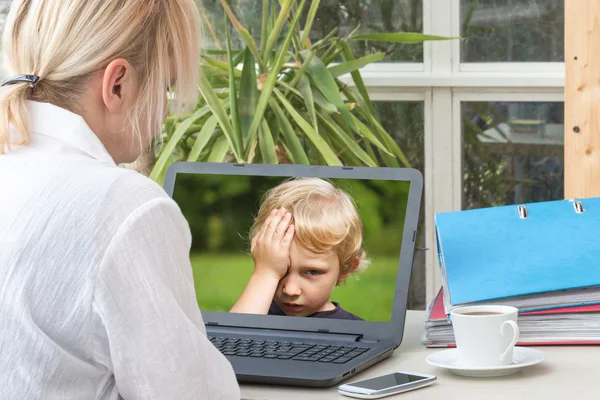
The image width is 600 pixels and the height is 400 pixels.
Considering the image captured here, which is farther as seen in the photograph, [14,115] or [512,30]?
[512,30]

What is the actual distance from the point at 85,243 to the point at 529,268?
0.68 metres

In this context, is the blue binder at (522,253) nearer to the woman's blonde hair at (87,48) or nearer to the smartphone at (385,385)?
the smartphone at (385,385)

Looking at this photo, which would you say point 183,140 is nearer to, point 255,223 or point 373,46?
point 373,46

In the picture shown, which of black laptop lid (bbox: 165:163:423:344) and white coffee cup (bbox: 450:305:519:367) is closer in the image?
white coffee cup (bbox: 450:305:519:367)

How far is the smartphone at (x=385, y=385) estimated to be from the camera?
964 millimetres

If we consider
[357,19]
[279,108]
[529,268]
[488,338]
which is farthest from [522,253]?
[357,19]

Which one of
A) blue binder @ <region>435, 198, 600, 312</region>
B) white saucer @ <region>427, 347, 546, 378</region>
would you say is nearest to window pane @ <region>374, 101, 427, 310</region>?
blue binder @ <region>435, 198, 600, 312</region>

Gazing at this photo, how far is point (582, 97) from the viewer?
1978 mm

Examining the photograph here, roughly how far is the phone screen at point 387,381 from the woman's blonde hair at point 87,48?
0.39 metres

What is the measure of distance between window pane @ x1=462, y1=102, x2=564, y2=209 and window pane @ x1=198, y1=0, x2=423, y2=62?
0.30 metres

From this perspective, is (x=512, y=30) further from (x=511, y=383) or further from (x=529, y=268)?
(x=511, y=383)

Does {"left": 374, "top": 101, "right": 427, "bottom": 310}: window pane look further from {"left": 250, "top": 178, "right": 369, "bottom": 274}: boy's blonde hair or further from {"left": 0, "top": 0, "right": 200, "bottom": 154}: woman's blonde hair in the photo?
{"left": 0, "top": 0, "right": 200, "bottom": 154}: woman's blonde hair

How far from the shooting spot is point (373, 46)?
276cm

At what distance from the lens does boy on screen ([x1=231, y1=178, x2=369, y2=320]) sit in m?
1.23
